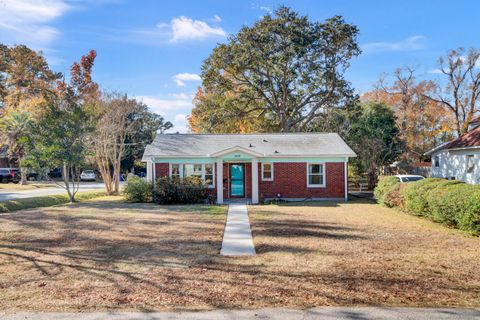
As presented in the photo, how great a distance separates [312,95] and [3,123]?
89.8ft

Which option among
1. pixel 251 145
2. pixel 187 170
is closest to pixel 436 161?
pixel 251 145

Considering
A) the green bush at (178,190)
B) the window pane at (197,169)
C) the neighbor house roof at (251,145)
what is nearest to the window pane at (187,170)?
the window pane at (197,169)

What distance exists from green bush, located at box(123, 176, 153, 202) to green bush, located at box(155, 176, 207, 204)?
1.15 metres

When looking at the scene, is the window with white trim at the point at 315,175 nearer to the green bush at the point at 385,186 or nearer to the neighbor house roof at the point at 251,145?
the neighbor house roof at the point at 251,145

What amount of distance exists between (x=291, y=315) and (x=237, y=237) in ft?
18.1

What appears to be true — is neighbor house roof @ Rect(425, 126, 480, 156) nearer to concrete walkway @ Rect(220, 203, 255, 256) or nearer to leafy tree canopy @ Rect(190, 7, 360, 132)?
leafy tree canopy @ Rect(190, 7, 360, 132)

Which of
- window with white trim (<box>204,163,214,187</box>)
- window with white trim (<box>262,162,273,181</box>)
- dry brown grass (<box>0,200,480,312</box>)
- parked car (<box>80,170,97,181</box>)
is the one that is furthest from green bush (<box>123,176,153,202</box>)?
parked car (<box>80,170,97,181</box>)

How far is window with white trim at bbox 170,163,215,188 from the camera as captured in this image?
2139 centimetres

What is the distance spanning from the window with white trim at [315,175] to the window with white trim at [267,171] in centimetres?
209

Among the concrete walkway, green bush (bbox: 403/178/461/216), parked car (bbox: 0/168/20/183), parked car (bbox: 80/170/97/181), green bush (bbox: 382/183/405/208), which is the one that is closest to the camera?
the concrete walkway

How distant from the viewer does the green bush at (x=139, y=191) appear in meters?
20.7

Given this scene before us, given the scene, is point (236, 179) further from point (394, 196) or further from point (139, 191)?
point (394, 196)

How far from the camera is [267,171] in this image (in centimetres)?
2159

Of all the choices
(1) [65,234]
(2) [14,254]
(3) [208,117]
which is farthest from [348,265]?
(3) [208,117]
